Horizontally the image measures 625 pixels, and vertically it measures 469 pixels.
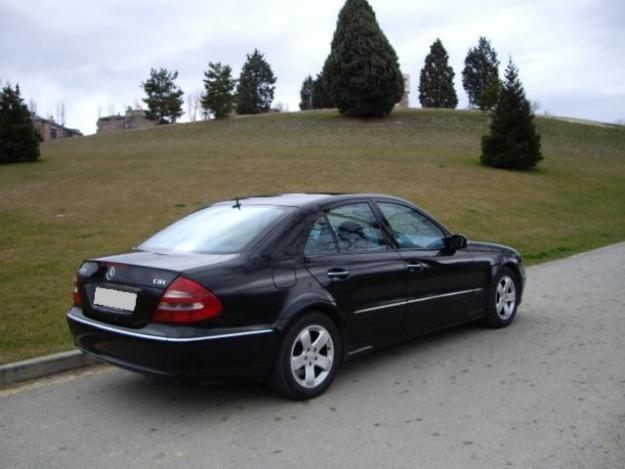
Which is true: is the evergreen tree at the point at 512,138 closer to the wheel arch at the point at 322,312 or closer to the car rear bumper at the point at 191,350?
the wheel arch at the point at 322,312

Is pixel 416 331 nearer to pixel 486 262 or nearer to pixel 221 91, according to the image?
pixel 486 262

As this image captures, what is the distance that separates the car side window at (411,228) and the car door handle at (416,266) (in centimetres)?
17

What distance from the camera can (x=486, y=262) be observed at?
20.5 feet

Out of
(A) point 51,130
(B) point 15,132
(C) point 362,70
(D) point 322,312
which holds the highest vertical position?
(C) point 362,70

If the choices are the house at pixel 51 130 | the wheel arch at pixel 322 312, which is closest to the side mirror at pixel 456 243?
the wheel arch at pixel 322 312

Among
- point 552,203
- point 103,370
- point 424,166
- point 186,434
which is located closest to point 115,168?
point 424,166

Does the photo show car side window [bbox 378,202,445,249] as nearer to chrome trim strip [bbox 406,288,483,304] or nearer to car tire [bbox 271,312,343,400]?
chrome trim strip [bbox 406,288,483,304]

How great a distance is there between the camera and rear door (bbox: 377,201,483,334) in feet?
17.3

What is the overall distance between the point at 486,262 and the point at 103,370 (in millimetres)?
3881

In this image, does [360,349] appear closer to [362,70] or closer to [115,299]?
[115,299]

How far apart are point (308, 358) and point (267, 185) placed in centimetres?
1670

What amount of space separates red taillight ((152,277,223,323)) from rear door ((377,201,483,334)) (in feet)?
6.44

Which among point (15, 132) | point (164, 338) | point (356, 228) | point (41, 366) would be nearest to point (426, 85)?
point (15, 132)

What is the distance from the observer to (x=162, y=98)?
58875mm
